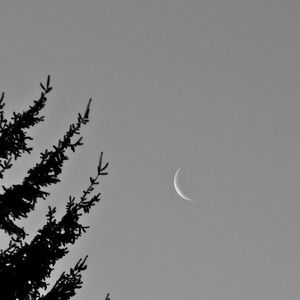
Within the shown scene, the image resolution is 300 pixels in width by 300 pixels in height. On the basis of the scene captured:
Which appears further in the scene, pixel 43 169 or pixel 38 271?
pixel 43 169

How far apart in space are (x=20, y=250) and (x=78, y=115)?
4427 millimetres

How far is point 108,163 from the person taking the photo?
11438mm

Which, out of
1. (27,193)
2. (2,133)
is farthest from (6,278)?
(2,133)

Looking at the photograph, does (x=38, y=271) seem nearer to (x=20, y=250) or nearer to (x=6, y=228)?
(x=20, y=250)

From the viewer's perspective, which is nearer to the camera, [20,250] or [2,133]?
[20,250]

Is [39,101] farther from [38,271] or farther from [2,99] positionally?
[38,271]

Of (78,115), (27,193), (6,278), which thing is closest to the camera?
(6,278)

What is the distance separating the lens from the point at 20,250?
10.7 m


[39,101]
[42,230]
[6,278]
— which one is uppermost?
[39,101]

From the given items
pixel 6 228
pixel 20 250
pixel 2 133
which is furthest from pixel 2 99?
pixel 20 250

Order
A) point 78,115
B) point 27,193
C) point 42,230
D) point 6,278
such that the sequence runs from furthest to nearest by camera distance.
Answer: point 78,115
point 27,193
point 42,230
point 6,278

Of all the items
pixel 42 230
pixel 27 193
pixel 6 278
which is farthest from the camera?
pixel 27 193

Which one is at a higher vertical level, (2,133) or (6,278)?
(2,133)

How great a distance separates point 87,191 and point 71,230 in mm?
1199
